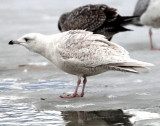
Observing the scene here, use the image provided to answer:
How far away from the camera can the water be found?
647 cm

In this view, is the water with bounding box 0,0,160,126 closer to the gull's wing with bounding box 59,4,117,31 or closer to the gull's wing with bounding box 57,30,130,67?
the gull's wing with bounding box 57,30,130,67

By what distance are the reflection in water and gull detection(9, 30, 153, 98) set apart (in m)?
1.00

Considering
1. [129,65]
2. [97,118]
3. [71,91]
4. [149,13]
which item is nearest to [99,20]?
[149,13]

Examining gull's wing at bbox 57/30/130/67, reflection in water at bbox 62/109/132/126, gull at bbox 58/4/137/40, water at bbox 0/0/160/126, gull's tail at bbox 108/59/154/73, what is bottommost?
reflection in water at bbox 62/109/132/126

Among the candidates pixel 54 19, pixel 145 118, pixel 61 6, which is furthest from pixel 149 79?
pixel 61 6

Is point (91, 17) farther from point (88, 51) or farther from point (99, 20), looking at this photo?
point (88, 51)

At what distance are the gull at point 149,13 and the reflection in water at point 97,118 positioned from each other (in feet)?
23.1

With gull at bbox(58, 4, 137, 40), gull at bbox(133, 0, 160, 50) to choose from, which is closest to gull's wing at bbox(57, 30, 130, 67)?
gull at bbox(58, 4, 137, 40)

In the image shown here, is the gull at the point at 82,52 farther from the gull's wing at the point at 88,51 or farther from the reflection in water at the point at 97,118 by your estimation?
the reflection in water at the point at 97,118

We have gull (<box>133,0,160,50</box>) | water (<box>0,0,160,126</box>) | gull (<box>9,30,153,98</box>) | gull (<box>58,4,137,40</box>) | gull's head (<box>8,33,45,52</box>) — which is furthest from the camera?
gull (<box>133,0,160,50</box>)

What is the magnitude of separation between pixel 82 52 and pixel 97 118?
155cm

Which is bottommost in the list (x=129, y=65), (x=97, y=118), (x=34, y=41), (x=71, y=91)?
(x=97, y=118)

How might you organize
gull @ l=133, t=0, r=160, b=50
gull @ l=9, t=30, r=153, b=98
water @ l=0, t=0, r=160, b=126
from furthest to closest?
1. gull @ l=133, t=0, r=160, b=50
2. gull @ l=9, t=30, r=153, b=98
3. water @ l=0, t=0, r=160, b=126

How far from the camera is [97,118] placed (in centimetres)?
648
